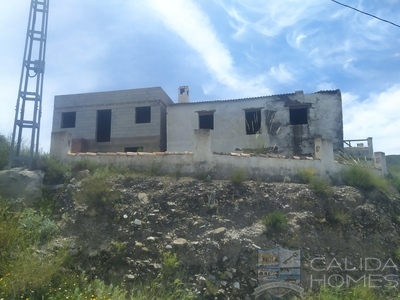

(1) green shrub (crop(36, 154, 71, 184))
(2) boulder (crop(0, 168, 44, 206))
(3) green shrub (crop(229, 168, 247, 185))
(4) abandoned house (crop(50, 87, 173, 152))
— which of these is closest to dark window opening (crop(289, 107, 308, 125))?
(4) abandoned house (crop(50, 87, 173, 152))

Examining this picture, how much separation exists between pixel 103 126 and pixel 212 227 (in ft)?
39.3

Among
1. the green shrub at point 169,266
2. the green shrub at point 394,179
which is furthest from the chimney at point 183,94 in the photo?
the green shrub at point 169,266

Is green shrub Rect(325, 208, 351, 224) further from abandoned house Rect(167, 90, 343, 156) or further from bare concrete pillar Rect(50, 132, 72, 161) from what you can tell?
bare concrete pillar Rect(50, 132, 72, 161)

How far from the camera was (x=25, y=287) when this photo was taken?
291 inches

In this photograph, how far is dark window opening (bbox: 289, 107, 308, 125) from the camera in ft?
60.1

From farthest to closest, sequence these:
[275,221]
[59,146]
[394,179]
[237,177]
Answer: [394,179] < [59,146] < [237,177] < [275,221]

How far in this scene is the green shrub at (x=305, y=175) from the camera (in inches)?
495

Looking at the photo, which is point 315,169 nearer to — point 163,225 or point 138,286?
point 163,225

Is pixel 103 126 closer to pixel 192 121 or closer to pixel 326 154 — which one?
pixel 192 121

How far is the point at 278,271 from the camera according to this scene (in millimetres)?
9414

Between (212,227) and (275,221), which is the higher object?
(275,221)

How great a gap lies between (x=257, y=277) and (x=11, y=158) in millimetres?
8759

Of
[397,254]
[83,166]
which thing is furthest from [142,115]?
[397,254]

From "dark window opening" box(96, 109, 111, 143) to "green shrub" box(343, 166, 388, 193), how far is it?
12.3 metres
